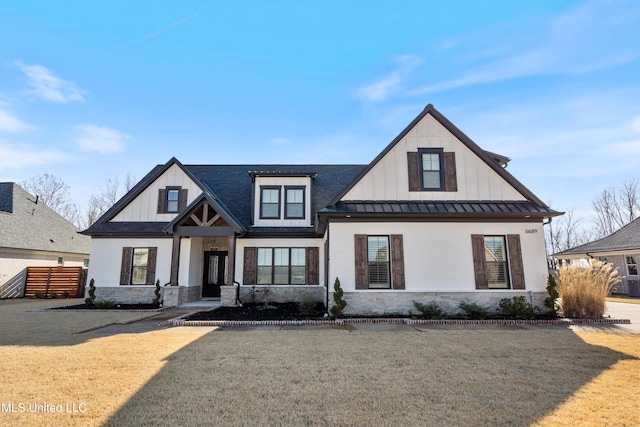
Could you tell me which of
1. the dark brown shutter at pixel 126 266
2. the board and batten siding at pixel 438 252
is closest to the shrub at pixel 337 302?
the board and batten siding at pixel 438 252

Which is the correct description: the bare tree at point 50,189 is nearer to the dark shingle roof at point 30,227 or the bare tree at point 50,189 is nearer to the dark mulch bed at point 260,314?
the dark shingle roof at point 30,227

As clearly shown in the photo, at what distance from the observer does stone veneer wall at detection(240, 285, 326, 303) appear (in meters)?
14.0

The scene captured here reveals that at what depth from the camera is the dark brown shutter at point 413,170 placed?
11406 millimetres

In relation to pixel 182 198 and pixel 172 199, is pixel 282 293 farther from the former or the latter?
pixel 172 199

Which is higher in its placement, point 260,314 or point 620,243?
point 620,243

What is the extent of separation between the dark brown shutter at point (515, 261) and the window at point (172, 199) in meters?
14.7

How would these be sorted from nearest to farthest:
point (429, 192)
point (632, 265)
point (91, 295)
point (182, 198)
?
point (429, 192) < point (91, 295) < point (182, 198) < point (632, 265)

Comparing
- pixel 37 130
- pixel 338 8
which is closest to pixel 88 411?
pixel 338 8

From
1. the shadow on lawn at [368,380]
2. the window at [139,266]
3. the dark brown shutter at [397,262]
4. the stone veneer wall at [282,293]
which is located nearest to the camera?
the shadow on lawn at [368,380]

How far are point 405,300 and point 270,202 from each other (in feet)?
26.7

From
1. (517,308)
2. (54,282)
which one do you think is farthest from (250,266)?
(54,282)

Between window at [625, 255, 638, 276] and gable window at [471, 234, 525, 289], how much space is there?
14688mm

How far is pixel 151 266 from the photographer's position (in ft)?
48.0

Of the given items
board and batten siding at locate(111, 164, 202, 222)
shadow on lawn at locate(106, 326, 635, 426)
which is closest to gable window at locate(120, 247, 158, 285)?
board and batten siding at locate(111, 164, 202, 222)
